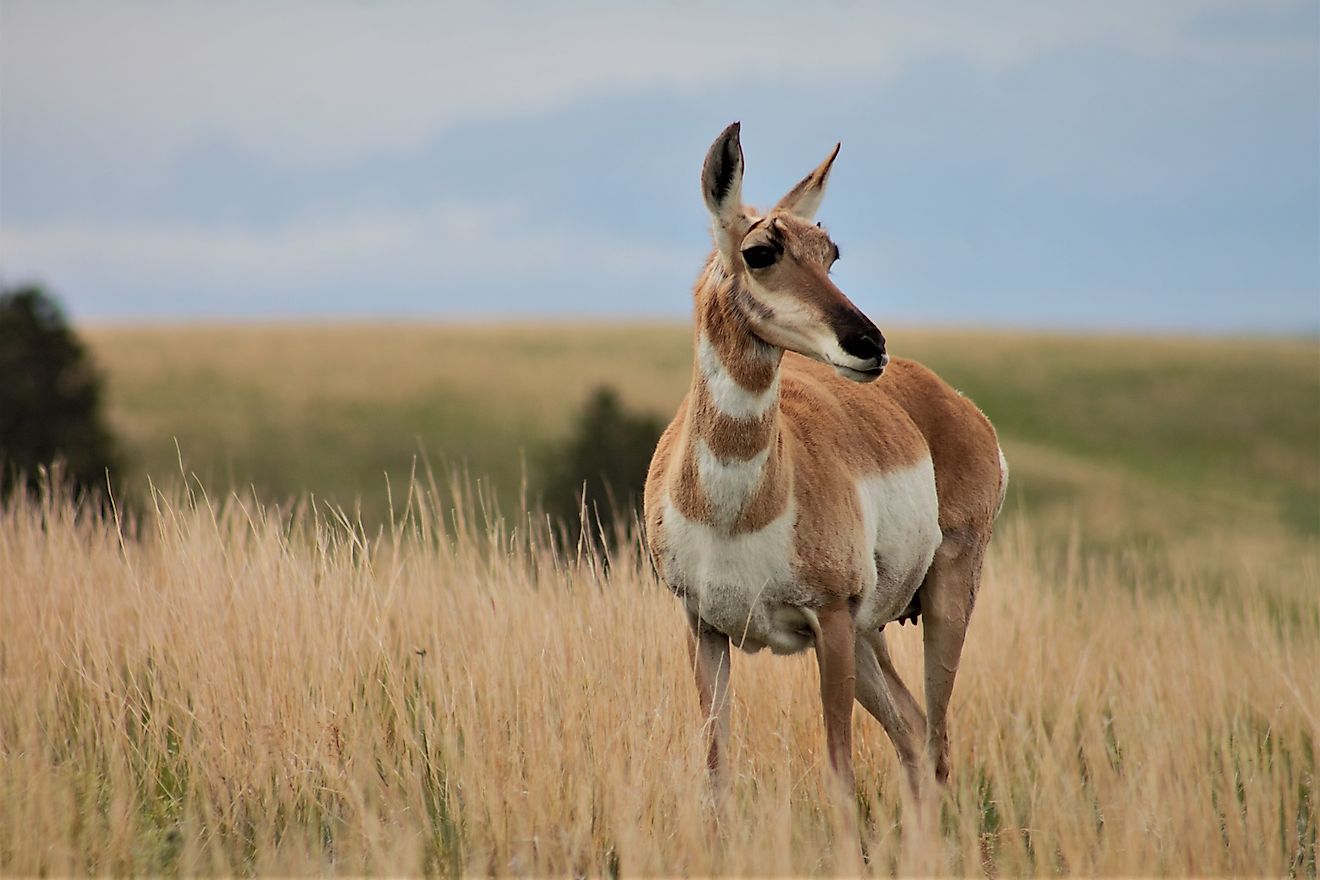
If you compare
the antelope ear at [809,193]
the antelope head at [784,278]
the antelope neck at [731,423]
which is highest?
the antelope ear at [809,193]

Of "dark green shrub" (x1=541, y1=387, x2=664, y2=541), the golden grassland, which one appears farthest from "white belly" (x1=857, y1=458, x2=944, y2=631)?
the golden grassland

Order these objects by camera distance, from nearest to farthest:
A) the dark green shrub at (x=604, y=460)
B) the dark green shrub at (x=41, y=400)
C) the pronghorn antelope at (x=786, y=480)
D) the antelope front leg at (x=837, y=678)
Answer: the pronghorn antelope at (x=786, y=480), the antelope front leg at (x=837, y=678), the dark green shrub at (x=604, y=460), the dark green shrub at (x=41, y=400)

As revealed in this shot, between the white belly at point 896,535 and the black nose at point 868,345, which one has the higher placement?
the black nose at point 868,345

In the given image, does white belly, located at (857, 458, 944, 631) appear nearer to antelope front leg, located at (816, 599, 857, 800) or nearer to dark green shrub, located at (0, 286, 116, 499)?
antelope front leg, located at (816, 599, 857, 800)

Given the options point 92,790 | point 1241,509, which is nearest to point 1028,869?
point 92,790

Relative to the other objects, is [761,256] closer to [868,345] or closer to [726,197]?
[726,197]

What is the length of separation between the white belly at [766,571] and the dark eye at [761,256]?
112 centimetres

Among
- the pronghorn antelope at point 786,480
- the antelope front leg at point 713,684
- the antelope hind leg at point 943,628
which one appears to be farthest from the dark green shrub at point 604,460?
the antelope front leg at point 713,684

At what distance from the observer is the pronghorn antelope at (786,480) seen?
17.7ft

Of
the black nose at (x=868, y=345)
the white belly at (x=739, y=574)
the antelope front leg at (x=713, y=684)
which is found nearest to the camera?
the black nose at (x=868, y=345)

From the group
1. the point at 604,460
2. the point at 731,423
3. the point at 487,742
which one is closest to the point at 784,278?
the point at 731,423

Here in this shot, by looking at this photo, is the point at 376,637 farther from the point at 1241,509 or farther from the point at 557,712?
the point at 1241,509

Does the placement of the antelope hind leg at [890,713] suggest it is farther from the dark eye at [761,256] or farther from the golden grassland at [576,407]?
the golden grassland at [576,407]

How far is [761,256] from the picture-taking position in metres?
5.41
